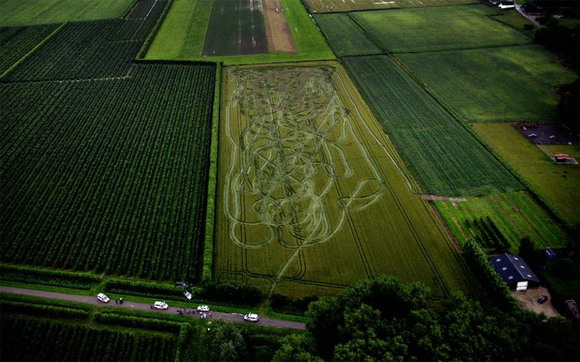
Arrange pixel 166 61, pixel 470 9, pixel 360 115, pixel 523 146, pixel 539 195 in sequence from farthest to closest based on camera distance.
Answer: pixel 470 9 → pixel 166 61 → pixel 360 115 → pixel 523 146 → pixel 539 195

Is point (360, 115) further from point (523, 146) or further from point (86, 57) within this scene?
point (86, 57)

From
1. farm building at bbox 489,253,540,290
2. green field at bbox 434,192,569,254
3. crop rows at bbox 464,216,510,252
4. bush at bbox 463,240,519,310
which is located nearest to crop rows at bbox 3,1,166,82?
green field at bbox 434,192,569,254

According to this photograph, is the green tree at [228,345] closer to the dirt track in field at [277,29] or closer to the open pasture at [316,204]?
the open pasture at [316,204]

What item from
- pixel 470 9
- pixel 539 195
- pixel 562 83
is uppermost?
pixel 470 9

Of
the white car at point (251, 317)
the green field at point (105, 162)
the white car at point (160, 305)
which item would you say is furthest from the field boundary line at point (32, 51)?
the white car at point (251, 317)

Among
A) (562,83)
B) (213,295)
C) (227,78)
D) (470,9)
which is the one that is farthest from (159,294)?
(470,9)
